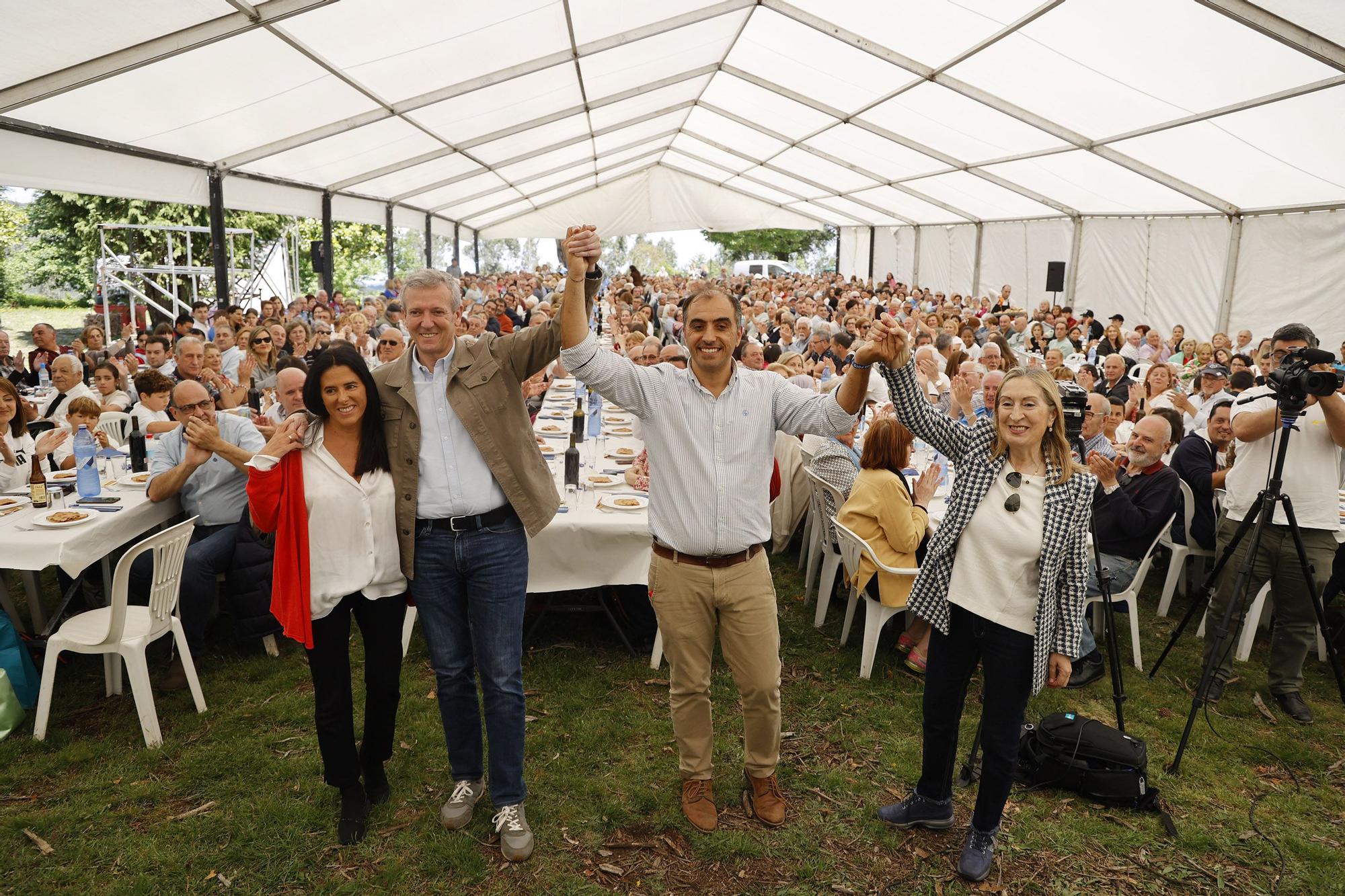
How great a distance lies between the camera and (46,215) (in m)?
28.0

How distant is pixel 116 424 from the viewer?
20.6 ft

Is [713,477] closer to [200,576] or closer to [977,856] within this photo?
[977,856]

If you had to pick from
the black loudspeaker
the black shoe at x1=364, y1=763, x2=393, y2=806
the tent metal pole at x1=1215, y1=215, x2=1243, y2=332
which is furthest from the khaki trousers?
the black loudspeaker

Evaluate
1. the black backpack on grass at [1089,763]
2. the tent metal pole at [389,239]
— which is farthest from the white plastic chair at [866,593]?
the tent metal pole at [389,239]

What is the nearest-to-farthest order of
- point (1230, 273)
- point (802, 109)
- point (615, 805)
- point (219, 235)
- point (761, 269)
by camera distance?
point (615, 805)
point (219, 235)
point (1230, 273)
point (802, 109)
point (761, 269)

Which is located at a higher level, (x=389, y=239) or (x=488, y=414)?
(x=389, y=239)

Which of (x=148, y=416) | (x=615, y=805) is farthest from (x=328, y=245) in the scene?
(x=615, y=805)

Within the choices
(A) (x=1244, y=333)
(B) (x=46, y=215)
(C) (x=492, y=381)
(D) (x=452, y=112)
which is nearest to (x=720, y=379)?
(C) (x=492, y=381)

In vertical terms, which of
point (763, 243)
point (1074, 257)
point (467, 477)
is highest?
point (763, 243)

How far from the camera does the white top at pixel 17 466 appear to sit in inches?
172

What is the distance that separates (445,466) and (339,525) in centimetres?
38

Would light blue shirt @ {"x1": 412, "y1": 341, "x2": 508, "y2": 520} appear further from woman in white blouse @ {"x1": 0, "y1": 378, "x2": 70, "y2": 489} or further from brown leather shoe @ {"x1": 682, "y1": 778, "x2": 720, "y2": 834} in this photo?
woman in white blouse @ {"x1": 0, "y1": 378, "x2": 70, "y2": 489}

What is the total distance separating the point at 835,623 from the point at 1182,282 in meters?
12.4

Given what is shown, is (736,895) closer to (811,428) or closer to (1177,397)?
(811,428)
